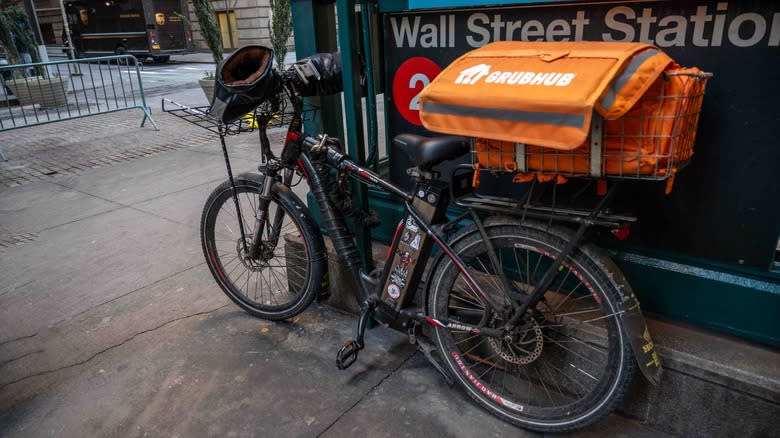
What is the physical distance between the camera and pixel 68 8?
997 inches

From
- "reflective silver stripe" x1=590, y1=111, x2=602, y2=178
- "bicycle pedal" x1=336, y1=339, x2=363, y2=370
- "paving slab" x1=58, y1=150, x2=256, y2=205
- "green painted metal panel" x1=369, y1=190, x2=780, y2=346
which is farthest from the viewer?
"paving slab" x1=58, y1=150, x2=256, y2=205

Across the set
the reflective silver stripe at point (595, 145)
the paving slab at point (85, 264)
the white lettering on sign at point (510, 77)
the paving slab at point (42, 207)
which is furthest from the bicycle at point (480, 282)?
the paving slab at point (42, 207)

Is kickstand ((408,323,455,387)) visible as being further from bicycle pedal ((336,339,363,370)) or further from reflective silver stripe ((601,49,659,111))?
reflective silver stripe ((601,49,659,111))

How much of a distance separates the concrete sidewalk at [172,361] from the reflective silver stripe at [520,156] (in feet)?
4.04

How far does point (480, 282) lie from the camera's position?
249cm

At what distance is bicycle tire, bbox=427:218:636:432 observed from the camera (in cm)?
215

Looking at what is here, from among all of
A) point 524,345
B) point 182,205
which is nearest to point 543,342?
point 524,345

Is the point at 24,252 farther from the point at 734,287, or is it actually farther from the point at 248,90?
the point at 734,287

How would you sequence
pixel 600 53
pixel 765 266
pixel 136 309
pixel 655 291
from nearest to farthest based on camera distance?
pixel 600 53, pixel 765 266, pixel 655 291, pixel 136 309

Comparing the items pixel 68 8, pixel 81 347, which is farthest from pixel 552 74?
pixel 68 8

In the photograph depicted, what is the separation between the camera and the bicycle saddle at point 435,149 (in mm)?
2375

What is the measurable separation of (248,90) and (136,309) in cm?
Answer: 195

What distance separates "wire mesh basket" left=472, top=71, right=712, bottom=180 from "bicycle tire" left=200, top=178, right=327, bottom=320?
4.81 ft

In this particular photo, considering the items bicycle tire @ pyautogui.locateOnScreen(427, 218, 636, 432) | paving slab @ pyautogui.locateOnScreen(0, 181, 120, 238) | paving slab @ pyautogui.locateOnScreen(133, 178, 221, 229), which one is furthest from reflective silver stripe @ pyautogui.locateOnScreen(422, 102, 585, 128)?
paving slab @ pyautogui.locateOnScreen(0, 181, 120, 238)
